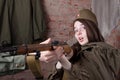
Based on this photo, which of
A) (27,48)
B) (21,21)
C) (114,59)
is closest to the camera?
(27,48)

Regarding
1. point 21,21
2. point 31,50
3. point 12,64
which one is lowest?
point 12,64

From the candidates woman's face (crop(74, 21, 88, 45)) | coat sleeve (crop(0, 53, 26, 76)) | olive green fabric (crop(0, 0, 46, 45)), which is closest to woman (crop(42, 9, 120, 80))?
woman's face (crop(74, 21, 88, 45))

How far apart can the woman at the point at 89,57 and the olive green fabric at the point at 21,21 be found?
1.25 metres

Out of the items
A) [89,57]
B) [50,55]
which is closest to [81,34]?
[89,57]

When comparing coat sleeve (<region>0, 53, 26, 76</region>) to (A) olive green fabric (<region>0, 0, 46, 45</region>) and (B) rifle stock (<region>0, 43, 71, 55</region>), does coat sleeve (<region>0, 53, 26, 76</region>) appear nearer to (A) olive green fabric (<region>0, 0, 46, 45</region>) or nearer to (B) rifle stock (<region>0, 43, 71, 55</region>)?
(B) rifle stock (<region>0, 43, 71, 55</region>)

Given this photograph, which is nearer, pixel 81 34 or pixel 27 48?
pixel 27 48

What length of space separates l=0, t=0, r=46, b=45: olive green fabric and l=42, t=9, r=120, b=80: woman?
1255 mm

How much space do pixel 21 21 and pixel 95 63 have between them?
159 cm

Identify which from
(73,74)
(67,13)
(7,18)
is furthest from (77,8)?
(73,74)

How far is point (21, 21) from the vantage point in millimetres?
3061

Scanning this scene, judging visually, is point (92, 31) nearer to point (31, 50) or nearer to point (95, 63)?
point (95, 63)

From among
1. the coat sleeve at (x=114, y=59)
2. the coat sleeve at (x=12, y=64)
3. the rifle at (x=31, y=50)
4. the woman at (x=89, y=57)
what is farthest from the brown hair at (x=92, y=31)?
the coat sleeve at (x=12, y=64)

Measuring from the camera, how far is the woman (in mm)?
1627

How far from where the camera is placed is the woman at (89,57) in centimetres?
163
